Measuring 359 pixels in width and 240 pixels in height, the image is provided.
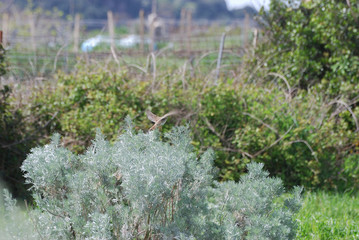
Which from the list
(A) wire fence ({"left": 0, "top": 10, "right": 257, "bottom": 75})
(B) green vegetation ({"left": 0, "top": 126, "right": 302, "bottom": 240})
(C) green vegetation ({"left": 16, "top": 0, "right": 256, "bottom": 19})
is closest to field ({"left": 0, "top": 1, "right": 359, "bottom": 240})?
(B) green vegetation ({"left": 0, "top": 126, "right": 302, "bottom": 240})

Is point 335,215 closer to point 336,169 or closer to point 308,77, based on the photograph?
point 336,169

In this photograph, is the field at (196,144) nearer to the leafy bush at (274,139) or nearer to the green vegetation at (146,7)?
the leafy bush at (274,139)

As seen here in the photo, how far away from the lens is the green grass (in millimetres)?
3254

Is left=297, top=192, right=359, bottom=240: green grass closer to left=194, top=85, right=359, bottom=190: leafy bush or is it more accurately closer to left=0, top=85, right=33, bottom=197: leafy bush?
left=194, top=85, right=359, bottom=190: leafy bush

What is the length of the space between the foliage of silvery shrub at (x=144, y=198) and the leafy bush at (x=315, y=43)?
13.1 ft

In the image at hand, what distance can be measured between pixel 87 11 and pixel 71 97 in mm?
72669

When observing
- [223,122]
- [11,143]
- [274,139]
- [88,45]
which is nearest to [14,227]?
[11,143]

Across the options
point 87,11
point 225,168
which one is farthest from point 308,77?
point 87,11

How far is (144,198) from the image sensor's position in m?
1.83

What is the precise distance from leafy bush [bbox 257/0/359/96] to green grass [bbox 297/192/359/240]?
5.90ft

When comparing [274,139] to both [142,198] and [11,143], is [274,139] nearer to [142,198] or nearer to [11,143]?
[11,143]

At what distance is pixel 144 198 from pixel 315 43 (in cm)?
508

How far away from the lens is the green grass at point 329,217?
3.25 metres

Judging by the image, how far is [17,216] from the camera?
1.98 meters
